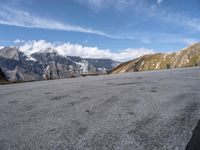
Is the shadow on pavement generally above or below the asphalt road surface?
below

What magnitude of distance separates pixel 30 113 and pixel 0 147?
288cm

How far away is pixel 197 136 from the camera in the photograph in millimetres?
5273

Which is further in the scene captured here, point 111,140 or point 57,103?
point 57,103

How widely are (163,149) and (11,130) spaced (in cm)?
337

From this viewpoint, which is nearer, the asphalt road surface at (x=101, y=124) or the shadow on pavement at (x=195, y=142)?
the shadow on pavement at (x=195, y=142)

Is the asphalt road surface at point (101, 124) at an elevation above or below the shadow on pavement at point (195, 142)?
above

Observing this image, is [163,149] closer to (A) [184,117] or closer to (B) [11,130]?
(A) [184,117]

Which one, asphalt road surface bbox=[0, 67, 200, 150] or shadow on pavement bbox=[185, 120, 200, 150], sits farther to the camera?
asphalt road surface bbox=[0, 67, 200, 150]

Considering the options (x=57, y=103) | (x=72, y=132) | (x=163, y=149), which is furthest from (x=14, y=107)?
(x=163, y=149)

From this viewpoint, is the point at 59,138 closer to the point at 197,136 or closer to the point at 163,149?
the point at 163,149

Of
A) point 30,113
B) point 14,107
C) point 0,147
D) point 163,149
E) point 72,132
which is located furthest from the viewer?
point 14,107

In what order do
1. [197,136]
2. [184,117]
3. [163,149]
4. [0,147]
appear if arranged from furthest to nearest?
[184,117]
[197,136]
[0,147]
[163,149]

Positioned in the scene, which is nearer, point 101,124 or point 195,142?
point 195,142

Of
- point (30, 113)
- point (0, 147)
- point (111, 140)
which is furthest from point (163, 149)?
point (30, 113)
